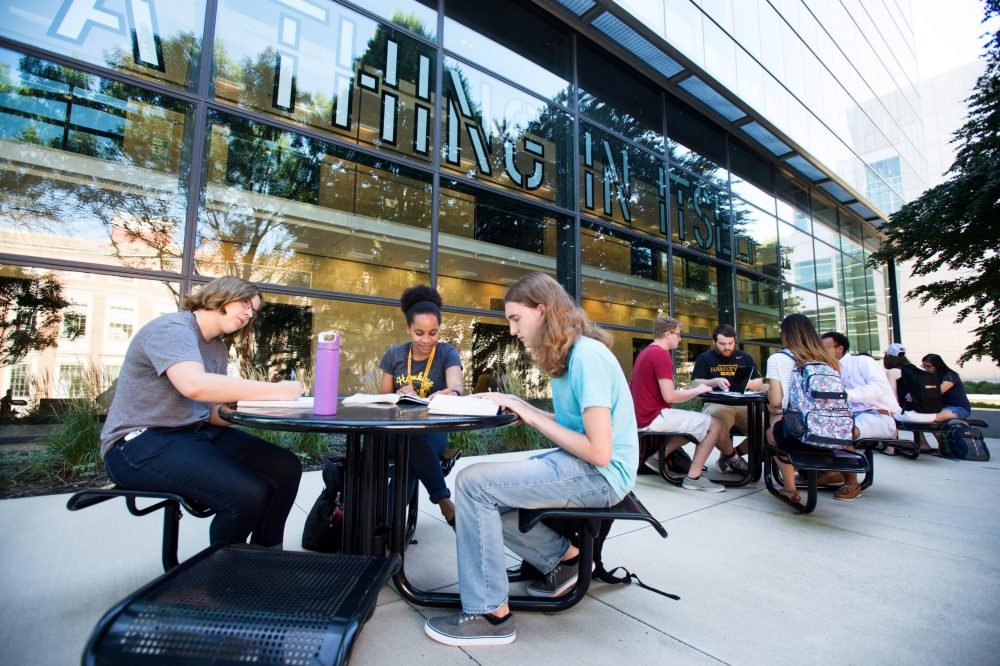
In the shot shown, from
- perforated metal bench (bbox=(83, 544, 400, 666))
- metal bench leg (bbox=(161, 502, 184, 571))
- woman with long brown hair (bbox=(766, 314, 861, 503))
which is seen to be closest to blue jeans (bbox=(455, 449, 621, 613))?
perforated metal bench (bbox=(83, 544, 400, 666))

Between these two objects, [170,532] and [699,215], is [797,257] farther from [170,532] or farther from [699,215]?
[170,532]

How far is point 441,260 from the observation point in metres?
7.38

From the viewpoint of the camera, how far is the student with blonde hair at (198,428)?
1665 mm

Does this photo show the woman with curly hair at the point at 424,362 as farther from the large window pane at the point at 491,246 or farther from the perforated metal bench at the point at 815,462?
the large window pane at the point at 491,246

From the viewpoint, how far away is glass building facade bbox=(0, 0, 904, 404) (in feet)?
14.9

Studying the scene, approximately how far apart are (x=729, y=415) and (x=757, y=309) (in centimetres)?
863

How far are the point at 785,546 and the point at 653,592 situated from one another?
1095mm

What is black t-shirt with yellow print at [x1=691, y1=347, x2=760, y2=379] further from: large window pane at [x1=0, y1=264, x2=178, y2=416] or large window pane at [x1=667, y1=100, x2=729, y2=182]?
Result: large window pane at [x1=667, y1=100, x2=729, y2=182]

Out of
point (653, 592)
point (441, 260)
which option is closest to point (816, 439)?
point (653, 592)

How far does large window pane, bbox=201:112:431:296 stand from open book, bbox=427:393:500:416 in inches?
172

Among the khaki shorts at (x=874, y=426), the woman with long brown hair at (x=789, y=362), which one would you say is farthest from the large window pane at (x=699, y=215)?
the woman with long brown hair at (x=789, y=362)

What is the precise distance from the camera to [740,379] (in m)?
4.85

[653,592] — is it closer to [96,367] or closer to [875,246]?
[96,367]

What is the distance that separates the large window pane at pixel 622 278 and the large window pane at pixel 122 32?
5787 millimetres
